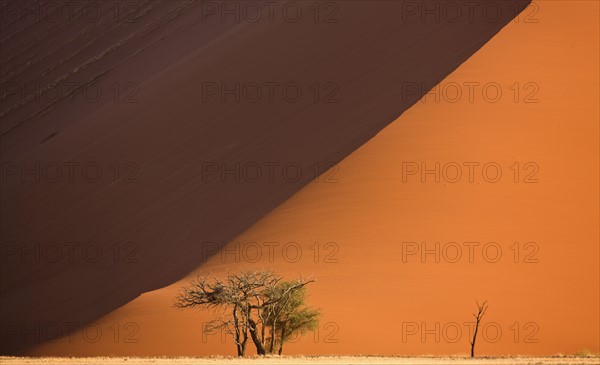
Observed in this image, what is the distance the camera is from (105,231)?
24.7 metres

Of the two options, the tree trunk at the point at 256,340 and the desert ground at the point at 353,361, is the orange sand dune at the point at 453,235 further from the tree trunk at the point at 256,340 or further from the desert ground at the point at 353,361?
the desert ground at the point at 353,361

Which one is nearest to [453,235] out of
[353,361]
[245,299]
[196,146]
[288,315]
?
[288,315]

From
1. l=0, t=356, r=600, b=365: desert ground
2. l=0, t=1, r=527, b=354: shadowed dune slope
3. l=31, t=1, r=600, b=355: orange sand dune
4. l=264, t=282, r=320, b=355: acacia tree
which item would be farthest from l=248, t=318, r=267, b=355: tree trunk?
l=0, t=1, r=527, b=354: shadowed dune slope

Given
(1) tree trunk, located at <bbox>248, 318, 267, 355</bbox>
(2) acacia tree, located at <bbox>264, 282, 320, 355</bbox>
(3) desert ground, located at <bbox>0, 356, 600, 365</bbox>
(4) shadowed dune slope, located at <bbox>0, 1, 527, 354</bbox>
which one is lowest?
(3) desert ground, located at <bbox>0, 356, 600, 365</bbox>

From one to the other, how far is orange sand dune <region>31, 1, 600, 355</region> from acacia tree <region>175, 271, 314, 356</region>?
0.70m

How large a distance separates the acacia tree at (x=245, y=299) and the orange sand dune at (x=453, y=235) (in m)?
0.70

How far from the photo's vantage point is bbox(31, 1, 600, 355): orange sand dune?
19.9m

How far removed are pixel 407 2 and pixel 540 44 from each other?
201 inches

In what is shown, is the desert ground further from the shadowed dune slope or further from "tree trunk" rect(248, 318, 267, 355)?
the shadowed dune slope

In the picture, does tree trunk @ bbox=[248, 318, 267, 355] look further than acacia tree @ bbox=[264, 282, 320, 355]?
No

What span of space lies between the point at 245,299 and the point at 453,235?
484cm

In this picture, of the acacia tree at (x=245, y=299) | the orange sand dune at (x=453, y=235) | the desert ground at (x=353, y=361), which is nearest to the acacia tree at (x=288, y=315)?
the acacia tree at (x=245, y=299)

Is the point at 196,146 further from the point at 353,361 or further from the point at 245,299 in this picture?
the point at 353,361

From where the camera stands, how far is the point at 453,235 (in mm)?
21547
